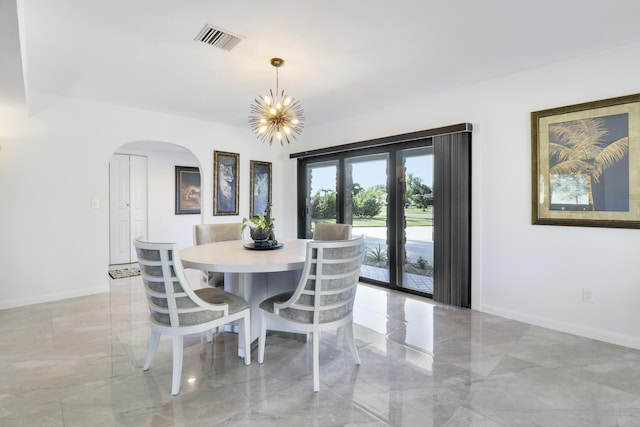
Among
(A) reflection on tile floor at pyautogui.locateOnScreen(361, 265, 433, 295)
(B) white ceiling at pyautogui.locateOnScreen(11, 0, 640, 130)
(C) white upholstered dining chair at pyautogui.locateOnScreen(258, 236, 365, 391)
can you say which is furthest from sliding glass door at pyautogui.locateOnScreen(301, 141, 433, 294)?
(C) white upholstered dining chair at pyautogui.locateOnScreen(258, 236, 365, 391)

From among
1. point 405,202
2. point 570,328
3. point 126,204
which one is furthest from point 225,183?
point 570,328

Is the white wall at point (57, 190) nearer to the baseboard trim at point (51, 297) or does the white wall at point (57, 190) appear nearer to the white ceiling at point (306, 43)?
the baseboard trim at point (51, 297)

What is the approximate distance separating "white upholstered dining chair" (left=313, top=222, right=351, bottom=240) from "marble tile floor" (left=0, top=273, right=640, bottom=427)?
908mm

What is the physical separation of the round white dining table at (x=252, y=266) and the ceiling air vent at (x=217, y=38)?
1659 millimetres

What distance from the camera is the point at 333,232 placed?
3.53 metres

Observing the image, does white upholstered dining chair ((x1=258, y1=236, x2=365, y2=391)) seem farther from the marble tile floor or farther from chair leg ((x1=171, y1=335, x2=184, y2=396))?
chair leg ((x1=171, y1=335, x2=184, y2=396))

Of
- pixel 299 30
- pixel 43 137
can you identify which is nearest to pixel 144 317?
pixel 43 137

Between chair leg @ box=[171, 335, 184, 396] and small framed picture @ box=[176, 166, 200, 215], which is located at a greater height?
small framed picture @ box=[176, 166, 200, 215]

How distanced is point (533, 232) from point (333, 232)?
1.96 metres

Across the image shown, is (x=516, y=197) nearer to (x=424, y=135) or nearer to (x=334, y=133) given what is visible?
(x=424, y=135)

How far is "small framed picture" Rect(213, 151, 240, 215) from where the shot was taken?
514 centimetres

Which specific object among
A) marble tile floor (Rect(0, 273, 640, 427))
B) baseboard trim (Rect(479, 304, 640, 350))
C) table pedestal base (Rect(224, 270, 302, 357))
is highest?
table pedestal base (Rect(224, 270, 302, 357))

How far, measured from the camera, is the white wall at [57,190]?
3584 mm

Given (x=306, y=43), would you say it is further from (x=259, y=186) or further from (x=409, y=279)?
(x=259, y=186)
